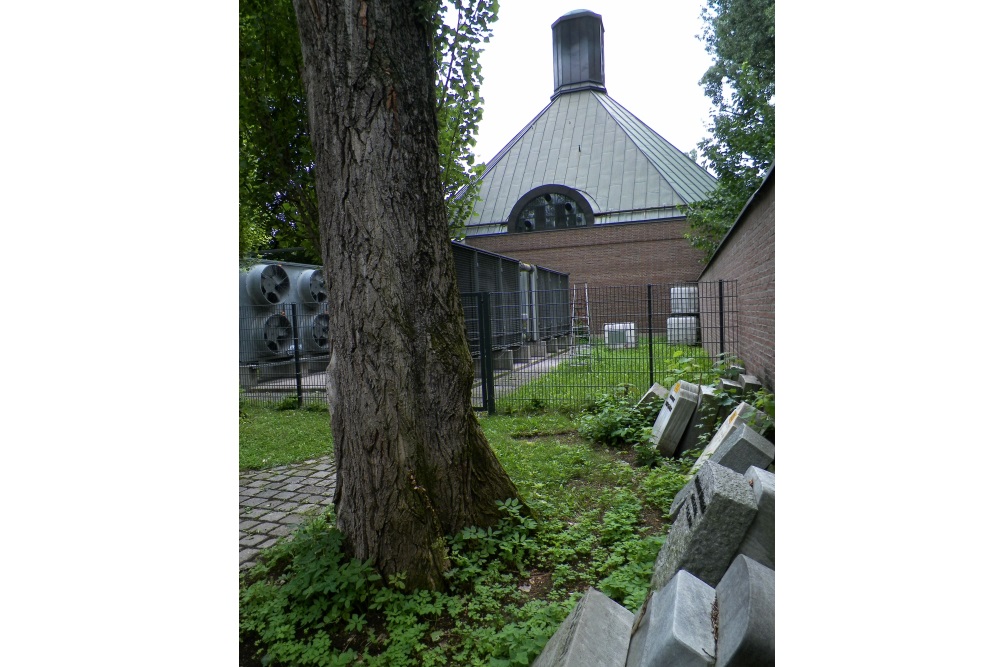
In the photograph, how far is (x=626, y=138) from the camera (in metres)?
27.7

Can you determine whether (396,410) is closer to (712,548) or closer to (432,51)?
(712,548)

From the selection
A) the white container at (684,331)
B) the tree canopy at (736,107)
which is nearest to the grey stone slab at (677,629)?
the white container at (684,331)

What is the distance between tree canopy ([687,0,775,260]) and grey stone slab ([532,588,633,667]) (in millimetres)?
14636

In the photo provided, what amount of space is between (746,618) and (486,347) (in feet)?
22.6

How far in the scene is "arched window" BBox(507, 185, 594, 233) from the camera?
26.0 meters

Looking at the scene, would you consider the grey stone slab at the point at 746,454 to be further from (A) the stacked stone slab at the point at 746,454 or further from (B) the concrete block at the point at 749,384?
(B) the concrete block at the point at 749,384

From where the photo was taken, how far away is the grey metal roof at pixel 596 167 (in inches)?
991

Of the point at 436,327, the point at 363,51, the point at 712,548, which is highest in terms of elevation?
the point at 363,51

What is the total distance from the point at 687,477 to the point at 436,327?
258 cm

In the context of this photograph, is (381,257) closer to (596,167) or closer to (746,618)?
(746,618)

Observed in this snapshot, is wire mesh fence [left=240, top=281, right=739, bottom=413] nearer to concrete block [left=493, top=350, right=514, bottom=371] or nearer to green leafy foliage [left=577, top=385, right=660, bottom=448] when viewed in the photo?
concrete block [left=493, top=350, right=514, bottom=371]

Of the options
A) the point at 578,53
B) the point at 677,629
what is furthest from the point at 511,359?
the point at 578,53

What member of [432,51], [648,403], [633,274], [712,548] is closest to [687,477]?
[712,548]

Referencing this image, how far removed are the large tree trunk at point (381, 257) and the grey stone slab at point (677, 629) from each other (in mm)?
1278
